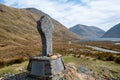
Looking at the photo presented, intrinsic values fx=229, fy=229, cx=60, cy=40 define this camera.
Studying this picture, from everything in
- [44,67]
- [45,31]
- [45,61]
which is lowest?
[44,67]

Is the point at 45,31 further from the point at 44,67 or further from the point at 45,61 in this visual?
the point at 44,67

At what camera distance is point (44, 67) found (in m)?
17.5

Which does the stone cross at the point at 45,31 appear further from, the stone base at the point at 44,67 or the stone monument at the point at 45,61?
the stone base at the point at 44,67

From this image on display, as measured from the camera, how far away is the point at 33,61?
18.4 meters

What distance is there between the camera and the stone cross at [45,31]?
1853 centimetres

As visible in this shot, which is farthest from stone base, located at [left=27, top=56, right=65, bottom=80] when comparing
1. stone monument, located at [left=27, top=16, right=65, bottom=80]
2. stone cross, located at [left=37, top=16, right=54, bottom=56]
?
stone cross, located at [left=37, top=16, right=54, bottom=56]

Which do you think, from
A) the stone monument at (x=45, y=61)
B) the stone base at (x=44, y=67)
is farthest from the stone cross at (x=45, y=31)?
the stone base at (x=44, y=67)

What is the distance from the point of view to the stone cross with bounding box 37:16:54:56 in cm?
1853

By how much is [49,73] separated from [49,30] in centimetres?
385

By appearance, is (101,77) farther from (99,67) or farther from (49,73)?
(49,73)

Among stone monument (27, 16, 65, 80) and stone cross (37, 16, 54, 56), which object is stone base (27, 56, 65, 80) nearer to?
stone monument (27, 16, 65, 80)

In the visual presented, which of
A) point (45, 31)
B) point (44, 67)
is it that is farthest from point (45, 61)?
point (45, 31)

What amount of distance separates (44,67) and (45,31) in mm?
3150

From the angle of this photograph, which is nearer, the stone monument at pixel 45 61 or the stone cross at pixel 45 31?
the stone monument at pixel 45 61
